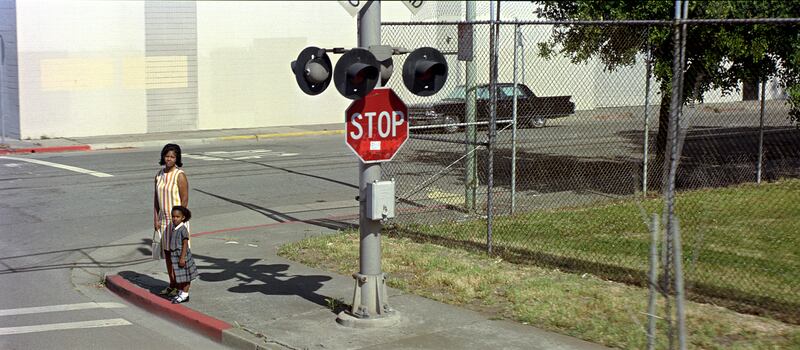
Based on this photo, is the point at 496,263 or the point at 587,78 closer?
the point at 496,263

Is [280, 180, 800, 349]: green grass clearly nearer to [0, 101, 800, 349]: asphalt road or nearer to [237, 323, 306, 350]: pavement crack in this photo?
[0, 101, 800, 349]: asphalt road

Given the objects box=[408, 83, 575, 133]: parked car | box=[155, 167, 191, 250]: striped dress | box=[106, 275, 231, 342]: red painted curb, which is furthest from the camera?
box=[408, 83, 575, 133]: parked car

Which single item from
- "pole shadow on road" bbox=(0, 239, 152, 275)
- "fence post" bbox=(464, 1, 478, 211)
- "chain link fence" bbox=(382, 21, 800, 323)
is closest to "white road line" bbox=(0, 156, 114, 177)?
"chain link fence" bbox=(382, 21, 800, 323)

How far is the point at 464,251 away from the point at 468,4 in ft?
15.2

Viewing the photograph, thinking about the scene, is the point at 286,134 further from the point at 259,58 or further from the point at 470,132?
the point at 470,132

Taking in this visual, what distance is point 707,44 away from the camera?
45.4 ft

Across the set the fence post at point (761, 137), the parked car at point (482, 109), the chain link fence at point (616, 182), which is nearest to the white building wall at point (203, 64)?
the parked car at point (482, 109)

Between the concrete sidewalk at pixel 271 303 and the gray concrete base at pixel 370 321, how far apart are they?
0.17 feet

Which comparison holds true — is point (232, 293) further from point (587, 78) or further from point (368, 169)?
point (587, 78)

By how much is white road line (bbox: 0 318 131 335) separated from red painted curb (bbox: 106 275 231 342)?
1.26 feet

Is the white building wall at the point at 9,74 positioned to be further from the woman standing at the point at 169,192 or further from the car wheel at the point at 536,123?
the woman standing at the point at 169,192

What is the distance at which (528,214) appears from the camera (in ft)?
44.0

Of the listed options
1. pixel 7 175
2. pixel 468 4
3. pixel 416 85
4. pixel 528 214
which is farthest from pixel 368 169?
pixel 7 175

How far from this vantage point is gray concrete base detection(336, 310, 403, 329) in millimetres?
8281
